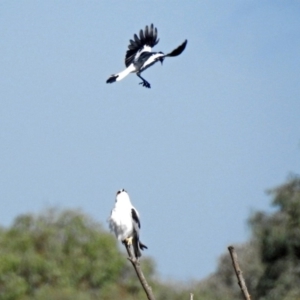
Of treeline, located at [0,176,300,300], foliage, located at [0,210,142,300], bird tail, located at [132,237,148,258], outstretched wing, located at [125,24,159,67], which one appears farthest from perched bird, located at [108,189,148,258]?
foliage, located at [0,210,142,300]

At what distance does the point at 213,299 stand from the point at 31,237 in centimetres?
648

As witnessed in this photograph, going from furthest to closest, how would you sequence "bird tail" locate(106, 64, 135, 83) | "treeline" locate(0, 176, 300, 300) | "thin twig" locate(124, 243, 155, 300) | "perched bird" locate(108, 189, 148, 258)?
1. "treeline" locate(0, 176, 300, 300)
2. "perched bird" locate(108, 189, 148, 258)
3. "bird tail" locate(106, 64, 135, 83)
4. "thin twig" locate(124, 243, 155, 300)

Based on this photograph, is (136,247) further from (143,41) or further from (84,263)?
(84,263)

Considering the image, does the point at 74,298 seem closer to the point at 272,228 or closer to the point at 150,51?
the point at 272,228

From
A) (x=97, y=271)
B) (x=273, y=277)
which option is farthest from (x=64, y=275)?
(x=273, y=277)

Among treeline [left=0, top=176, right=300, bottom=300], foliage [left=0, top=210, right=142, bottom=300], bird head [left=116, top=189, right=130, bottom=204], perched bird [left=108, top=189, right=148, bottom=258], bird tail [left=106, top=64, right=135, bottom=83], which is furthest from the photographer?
foliage [left=0, top=210, right=142, bottom=300]

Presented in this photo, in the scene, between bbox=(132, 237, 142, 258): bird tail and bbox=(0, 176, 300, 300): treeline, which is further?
bbox=(0, 176, 300, 300): treeline

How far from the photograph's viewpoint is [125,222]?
28.2 feet

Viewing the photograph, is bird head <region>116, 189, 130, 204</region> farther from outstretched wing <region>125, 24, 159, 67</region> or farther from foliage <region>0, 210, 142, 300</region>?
foliage <region>0, 210, 142, 300</region>

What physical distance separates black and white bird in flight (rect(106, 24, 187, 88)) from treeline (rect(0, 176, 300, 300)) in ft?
79.1

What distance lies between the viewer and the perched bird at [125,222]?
27.8 ft

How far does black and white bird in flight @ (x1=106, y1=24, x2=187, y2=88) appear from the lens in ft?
25.3

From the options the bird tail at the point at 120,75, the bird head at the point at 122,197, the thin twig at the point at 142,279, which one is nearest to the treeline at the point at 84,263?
the bird head at the point at 122,197

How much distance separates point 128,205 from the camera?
8.96m
